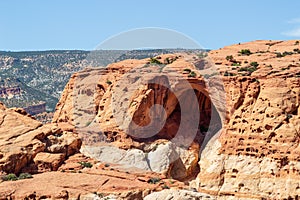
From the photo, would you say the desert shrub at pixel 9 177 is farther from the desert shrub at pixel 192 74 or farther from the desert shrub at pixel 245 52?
the desert shrub at pixel 245 52

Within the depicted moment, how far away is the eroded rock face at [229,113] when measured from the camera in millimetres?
37125

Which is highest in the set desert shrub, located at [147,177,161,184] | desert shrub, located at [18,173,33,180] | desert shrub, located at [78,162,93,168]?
desert shrub, located at [78,162,93,168]

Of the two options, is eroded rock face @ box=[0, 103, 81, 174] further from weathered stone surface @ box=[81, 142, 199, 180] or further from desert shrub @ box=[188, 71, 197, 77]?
desert shrub @ box=[188, 71, 197, 77]

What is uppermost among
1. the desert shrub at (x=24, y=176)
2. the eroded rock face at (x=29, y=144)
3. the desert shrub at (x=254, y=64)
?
the desert shrub at (x=254, y=64)

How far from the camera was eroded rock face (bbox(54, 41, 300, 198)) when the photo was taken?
122 feet

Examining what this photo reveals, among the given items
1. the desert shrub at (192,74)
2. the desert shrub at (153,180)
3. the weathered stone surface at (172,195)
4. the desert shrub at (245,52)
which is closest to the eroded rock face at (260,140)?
the desert shrub at (192,74)

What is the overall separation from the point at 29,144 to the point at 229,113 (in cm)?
1482

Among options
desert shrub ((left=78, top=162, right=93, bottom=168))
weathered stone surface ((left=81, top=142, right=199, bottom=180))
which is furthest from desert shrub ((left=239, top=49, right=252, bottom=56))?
desert shrub ((left=78, top=162, right=93, bottom=168))

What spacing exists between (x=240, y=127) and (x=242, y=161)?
2560mm

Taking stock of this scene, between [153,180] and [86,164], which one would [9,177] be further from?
[153,180]

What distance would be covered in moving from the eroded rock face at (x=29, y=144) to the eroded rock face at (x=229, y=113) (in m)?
5.87

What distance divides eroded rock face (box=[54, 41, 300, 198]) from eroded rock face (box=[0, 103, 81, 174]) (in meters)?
5.87

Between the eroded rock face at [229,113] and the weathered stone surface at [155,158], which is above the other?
the eroded rock face at [229,113]

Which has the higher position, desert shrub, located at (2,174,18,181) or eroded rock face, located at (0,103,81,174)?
eroded rock face, located at (0,103,81,174)
